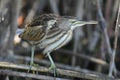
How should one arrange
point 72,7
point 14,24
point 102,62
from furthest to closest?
point 72,7 → point 102,62 → point 14,24

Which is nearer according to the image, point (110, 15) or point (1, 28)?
point (1, 28)

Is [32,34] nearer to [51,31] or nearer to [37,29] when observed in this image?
[37,29]

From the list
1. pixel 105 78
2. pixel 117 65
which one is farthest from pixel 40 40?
pixel 117 65

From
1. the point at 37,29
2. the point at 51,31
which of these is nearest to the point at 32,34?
the point at 37,29

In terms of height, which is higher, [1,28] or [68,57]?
[1,28]

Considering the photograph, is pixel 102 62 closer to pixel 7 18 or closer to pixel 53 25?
pixel 7 18

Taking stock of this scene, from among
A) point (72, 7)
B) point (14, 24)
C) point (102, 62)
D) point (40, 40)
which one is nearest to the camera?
point (40, 40)
